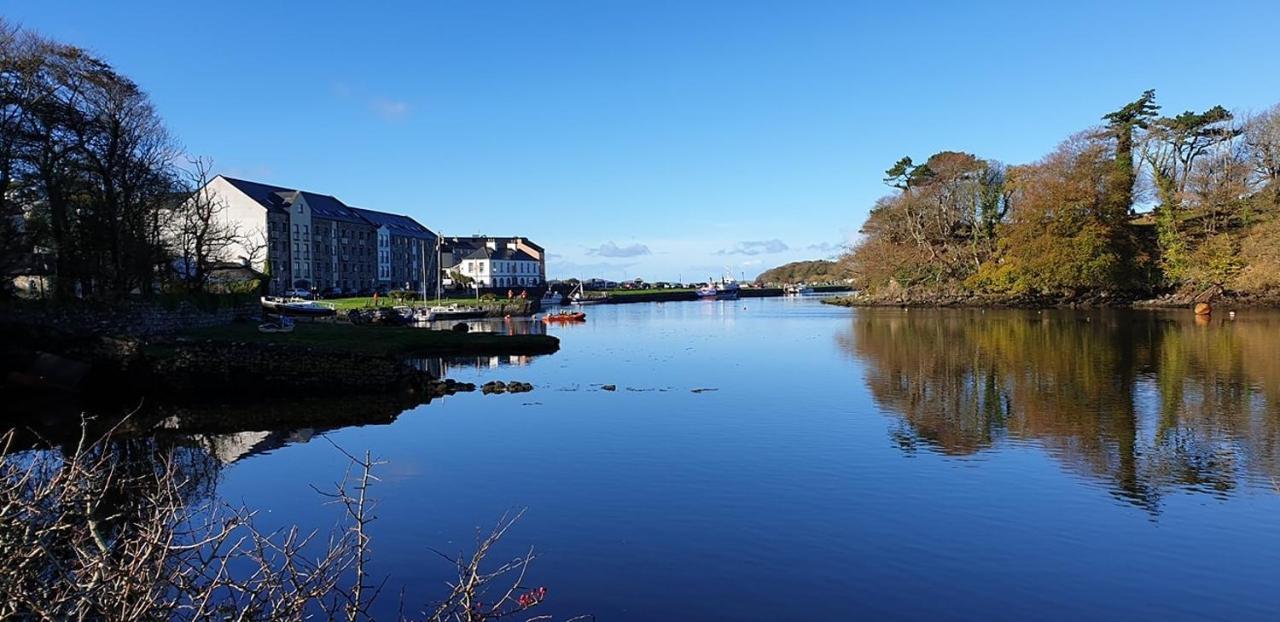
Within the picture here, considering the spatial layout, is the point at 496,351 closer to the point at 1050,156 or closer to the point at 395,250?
the point at 1050,156

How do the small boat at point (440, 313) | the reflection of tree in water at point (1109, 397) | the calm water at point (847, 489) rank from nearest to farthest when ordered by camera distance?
the calm water at point (847, 489), the reflection of tree in water at point (1109, 397), the small boat at point (440, 313)

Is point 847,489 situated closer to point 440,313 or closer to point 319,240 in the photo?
point 440,313

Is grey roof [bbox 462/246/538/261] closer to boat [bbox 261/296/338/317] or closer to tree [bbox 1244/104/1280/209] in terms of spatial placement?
boat [bbox 261/296/338/317]

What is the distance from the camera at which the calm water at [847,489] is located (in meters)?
9.62

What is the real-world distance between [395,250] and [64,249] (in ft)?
276

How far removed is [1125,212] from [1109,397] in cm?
6068

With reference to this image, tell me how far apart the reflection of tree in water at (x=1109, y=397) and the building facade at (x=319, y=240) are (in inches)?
2053

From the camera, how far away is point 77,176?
106 ft

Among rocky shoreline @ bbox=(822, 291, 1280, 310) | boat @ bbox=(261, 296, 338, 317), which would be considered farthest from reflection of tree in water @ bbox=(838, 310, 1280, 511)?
boat @ bbox=(261, 296, 338, 317)

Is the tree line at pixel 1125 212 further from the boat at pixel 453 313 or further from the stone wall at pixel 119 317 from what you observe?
the stone wall at pixel 119 317


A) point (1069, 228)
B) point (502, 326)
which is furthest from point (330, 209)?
point (1069, 228)

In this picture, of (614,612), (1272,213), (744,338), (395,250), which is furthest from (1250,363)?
(395,250)

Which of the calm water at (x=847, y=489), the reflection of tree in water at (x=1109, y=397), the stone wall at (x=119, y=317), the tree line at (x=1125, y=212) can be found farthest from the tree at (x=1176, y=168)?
the stone wall at (x=119, y=317)

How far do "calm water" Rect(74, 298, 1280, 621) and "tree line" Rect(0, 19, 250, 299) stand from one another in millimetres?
17911
